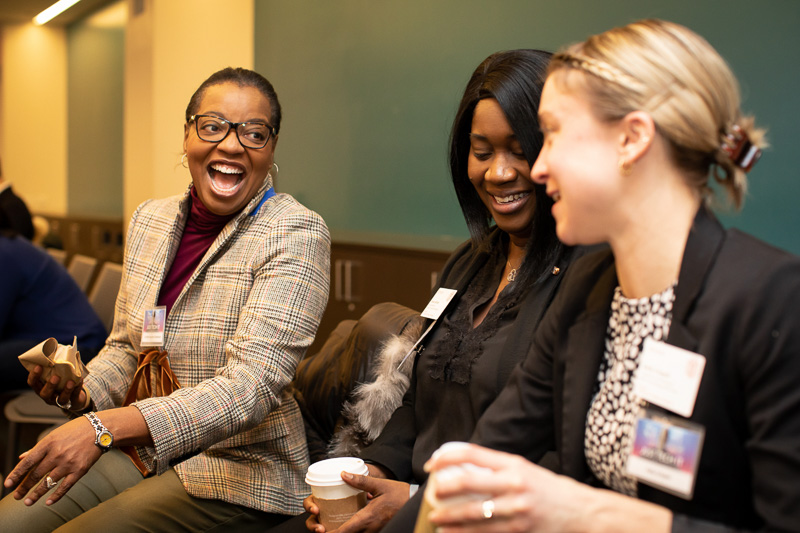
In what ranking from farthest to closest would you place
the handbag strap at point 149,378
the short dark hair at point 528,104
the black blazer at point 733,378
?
the handbag strap at point 149,378 < the short dark hair at point 528,104 < the black blazer at point 733,378

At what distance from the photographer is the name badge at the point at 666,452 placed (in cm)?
101

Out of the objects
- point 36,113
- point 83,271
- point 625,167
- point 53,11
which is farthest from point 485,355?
point 36,113

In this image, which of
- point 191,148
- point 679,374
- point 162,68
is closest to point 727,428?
point 679,374

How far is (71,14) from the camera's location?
869cm

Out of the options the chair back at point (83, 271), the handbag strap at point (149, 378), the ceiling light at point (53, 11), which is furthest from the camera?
the ceiling light at point (53, 11)

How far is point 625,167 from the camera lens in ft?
3.61

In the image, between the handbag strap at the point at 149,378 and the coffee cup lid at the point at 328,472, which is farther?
the handbag strap at the point at 149,378

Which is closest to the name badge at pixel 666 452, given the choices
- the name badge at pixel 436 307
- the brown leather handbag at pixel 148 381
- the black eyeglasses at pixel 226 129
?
the name badge at pixel 436 307

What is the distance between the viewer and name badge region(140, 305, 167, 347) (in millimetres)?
1996

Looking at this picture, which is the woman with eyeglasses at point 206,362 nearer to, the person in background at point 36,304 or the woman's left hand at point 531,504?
the woman's left hand at point 531,504

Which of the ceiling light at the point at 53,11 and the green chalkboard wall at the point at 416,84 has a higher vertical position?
the ceiling light at the point at 53,11

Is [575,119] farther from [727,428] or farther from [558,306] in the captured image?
[727,428]

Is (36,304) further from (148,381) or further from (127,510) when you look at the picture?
(127,510)

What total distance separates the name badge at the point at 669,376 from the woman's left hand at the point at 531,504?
147 millimetres
